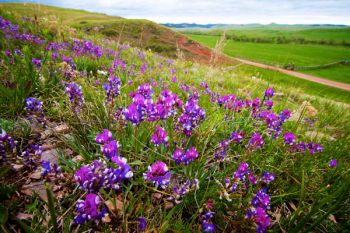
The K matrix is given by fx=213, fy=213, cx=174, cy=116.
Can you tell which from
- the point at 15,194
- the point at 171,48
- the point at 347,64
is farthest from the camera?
the point at 347,64

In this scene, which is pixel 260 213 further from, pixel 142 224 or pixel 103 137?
pixel 103 137

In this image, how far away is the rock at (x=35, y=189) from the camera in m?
1.79

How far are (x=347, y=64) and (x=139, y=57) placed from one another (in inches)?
3058

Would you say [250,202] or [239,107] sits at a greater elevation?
[239,107]

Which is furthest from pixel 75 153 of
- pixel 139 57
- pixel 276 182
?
pixel 139 57

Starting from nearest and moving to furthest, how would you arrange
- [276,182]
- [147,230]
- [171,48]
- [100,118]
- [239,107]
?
[147,230] → [276,182] → [100,118] → [239,107] → [171,48]

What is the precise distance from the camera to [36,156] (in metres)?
1.75

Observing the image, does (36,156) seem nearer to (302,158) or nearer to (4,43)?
(302,158)

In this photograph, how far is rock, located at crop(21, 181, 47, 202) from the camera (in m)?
1.79

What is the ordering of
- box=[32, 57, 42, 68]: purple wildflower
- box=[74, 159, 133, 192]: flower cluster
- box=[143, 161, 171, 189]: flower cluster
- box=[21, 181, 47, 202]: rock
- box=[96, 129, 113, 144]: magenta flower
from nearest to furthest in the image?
box=[74, 159, 133, 192]: flower cluster
box=[143, 161, 171, 189]: flower cluster
box=[96, 129, 113, 144]: magenta flower
box=[21, 181, 47, 202]: rock
box=[32, 57, 42, 68]: purple wildflower

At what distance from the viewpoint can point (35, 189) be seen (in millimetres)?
1836

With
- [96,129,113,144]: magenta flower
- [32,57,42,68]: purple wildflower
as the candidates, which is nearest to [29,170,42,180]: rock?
[96,129,113,144]: magenta flower

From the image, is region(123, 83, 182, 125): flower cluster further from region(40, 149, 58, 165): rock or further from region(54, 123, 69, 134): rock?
region(54, 123, 69, 134): rock

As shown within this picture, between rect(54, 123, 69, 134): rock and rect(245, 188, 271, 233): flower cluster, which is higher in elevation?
rect(54, 123, 69, 134): rock
